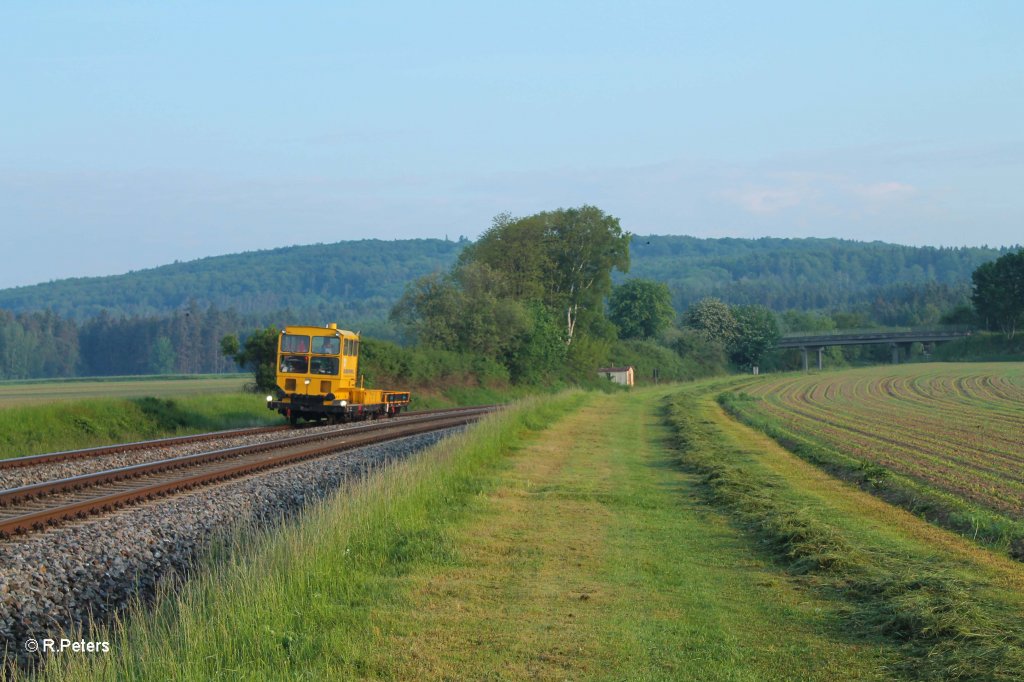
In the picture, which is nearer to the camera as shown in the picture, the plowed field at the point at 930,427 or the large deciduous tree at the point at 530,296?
the plowed field at the point at 930,427

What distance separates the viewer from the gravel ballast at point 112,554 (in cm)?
953

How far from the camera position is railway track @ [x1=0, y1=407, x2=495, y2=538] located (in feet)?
46.0

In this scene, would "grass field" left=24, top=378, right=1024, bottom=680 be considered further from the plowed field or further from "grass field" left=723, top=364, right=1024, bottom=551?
the plowed field

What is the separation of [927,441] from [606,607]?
20.2m

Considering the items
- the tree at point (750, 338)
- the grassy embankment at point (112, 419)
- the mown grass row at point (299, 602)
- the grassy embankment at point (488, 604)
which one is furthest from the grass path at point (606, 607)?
the tree at point (750, 338)

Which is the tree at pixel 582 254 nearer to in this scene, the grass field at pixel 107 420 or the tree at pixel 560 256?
the tree at pixel 560 256

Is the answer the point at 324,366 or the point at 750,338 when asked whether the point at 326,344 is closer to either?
the point at 324,366

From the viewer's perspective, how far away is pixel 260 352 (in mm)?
45000

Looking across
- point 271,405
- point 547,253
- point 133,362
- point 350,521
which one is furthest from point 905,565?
point 133,362

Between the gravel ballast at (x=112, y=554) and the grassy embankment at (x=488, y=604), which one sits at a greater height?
the grassy embankment at (x=488, y=604)

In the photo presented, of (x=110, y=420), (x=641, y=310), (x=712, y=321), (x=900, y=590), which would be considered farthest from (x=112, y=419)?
(x=712, y=321)

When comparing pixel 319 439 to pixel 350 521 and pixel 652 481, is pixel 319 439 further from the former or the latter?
pixel 350 521

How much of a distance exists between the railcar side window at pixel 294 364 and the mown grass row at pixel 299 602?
64.3 ft

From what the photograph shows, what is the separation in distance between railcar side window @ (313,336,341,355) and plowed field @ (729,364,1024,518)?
1562 cm
